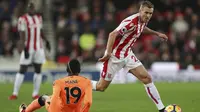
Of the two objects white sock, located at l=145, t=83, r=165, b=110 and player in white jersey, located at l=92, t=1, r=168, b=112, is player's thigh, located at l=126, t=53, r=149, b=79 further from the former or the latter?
white sock, located at l=145, t=83, r=165, b=110

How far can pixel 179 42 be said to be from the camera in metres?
Result: 23.4

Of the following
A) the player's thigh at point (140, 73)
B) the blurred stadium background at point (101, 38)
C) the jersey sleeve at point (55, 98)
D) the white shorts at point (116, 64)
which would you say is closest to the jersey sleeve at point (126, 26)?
the white shorts at point (116, 64)

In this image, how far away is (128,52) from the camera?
11141 millimetres

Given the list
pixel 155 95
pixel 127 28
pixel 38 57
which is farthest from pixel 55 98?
pixel 38 57

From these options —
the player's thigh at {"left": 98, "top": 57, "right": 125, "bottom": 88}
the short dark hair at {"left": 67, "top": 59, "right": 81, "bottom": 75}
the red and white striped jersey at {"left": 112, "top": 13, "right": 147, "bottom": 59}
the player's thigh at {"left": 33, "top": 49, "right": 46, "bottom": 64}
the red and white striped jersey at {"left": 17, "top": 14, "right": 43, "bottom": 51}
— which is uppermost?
the red and white striped jersey at {"left": 17, "top": 14, "right": 43, "bottom": 51}

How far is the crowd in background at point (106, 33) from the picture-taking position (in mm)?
22844

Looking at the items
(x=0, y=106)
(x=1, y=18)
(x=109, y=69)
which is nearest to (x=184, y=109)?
(x=109, y=69)

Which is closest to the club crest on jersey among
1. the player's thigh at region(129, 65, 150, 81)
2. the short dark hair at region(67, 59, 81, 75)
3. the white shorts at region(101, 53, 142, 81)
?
the white shorts at region(101, 53, 142, 81)

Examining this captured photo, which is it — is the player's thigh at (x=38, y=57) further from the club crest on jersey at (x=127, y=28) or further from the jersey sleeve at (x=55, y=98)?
the jersey sleeve at (x=55, y=98)

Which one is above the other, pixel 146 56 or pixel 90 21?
pixel 90 21

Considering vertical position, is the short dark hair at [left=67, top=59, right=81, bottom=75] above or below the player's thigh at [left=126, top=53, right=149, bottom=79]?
below

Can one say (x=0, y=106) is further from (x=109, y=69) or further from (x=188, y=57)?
(x=188, y=57)

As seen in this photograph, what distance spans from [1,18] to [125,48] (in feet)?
48.0

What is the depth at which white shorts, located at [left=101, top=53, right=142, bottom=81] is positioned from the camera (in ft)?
36.3
